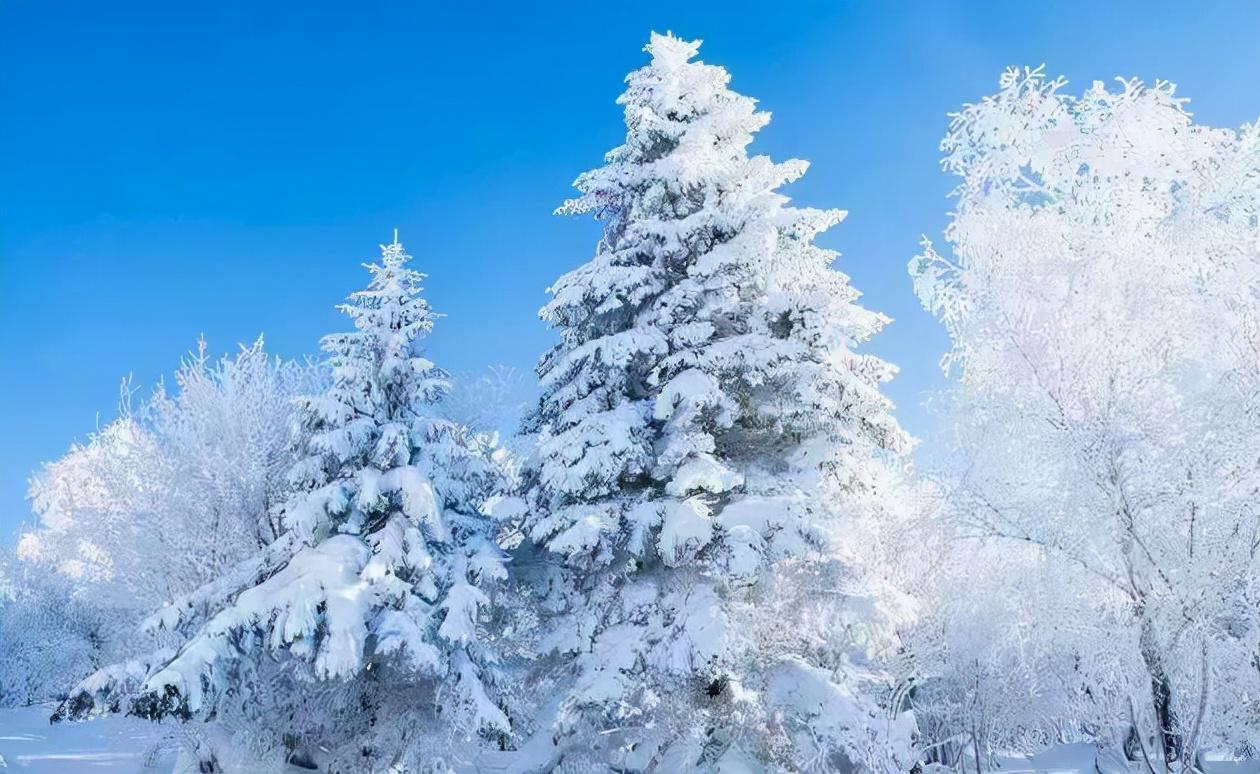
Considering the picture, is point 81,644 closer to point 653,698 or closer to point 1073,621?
point 653,698

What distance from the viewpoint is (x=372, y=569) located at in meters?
13.9

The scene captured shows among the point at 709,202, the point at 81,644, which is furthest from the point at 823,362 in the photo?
the point at 81,644

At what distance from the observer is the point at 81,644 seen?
3531 cm

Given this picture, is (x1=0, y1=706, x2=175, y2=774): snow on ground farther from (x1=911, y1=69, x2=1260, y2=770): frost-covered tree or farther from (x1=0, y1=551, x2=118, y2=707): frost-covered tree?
(x1=911, y1=69, x2=1260, y2=770): frost-covered tree

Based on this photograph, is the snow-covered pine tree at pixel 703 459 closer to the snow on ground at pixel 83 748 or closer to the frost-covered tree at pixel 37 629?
the snow on ground at pixel 83 748

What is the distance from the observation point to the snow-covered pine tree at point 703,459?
13.0 metres

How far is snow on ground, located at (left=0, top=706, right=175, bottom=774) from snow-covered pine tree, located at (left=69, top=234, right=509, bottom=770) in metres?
4.65

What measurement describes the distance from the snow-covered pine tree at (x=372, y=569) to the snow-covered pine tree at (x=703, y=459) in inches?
64.2

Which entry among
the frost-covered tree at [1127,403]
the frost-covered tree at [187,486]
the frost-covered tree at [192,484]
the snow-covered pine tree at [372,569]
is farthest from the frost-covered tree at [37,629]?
the frost-covered tree at [1127,403]

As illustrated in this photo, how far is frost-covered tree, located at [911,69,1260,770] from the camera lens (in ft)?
30.3

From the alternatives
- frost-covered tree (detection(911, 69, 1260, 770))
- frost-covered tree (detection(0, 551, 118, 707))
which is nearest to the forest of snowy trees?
frost-covered tree (detection(911, 69, 1260, 770))

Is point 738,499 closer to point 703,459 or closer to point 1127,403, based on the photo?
point 703,459

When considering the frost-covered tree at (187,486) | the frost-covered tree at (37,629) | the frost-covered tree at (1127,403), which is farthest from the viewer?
the frost-covered tree at (37,629)

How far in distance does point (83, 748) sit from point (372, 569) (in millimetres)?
16171
